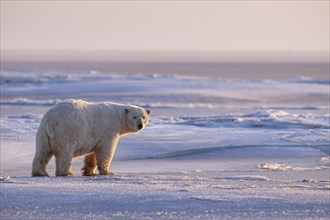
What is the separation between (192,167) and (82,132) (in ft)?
8.26

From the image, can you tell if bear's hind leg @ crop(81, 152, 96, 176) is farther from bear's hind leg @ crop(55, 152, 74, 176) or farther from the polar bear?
bear's hind leg @ crop(55, 152, 74, 176)

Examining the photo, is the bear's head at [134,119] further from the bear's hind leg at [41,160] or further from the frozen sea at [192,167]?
the bear's hind leg at [41,160]

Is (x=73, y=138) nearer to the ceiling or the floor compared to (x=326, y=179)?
nearer to the ceiling

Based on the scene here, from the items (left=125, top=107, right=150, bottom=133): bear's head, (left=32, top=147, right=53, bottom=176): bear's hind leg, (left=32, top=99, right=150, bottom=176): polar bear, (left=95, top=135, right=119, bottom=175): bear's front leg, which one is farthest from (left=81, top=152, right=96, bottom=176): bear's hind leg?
(left=32, top=147, right=53, bottom=176): bear's hind leg

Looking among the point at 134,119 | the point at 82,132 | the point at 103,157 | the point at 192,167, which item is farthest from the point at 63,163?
the point at 192,167

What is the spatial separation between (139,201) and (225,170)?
414cm

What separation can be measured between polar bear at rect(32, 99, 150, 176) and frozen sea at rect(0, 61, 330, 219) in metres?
0.46

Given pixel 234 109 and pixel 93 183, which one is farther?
pixel 234 109

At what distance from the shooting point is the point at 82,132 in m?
9.38

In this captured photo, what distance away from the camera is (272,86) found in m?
34.8

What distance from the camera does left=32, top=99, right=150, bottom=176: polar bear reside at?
9.12m

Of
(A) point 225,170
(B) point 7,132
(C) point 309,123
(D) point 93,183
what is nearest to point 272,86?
Answer: (C) point 309,123

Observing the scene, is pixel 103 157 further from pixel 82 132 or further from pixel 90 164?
pixel 82 132

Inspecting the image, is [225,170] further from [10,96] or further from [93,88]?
[93,88]
